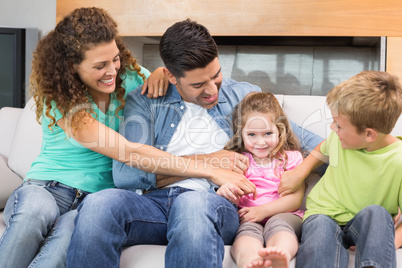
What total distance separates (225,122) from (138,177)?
35cm

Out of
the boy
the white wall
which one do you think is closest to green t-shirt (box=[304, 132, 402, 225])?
the boy

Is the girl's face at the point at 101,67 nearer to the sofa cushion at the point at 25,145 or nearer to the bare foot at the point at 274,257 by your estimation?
the sofa cushion at the point at 25,145

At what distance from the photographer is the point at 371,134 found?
52.5 inches

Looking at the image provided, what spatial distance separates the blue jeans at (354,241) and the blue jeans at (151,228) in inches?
8.7

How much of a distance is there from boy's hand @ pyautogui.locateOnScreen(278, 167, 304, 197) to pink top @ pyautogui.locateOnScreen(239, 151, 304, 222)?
0.04m

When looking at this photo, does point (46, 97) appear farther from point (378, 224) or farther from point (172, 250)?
point (378, 224)

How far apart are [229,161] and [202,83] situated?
264 mm

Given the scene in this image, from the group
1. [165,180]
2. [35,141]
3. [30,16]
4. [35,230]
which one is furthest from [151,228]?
[30,16]

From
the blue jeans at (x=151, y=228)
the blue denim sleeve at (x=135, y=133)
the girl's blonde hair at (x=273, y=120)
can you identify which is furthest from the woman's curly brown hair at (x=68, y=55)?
the girl's blonde hair at (x=273, y=120)

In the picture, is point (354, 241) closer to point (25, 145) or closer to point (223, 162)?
point (223, 162)

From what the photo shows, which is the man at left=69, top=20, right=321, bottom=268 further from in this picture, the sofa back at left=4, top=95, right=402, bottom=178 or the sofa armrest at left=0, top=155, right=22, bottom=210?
the sofa armrest at left=0, top=155, right=22, bottom=210

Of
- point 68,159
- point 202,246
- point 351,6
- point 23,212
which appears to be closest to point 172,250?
point 202,246

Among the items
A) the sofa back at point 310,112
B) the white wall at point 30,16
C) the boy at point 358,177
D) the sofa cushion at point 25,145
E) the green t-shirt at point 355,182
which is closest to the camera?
the boy at point 358,177

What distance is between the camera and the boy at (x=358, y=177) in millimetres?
1229
